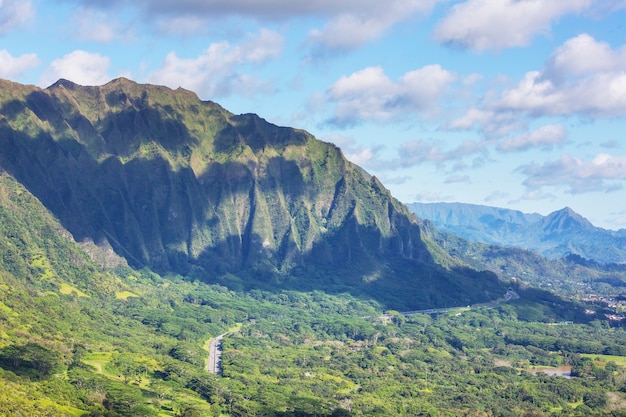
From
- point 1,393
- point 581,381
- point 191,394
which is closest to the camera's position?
point 1,393

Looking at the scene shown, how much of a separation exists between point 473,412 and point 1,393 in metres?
86.8

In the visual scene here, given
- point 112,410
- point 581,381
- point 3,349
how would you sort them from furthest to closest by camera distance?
point 581,381, point 3,349, point 112,410

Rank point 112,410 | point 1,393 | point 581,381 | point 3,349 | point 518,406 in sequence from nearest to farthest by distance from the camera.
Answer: point 1,393 < point 112,410 < point 3,349 < point 518,406 < point 581,381

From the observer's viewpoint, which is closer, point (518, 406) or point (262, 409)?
point (262, 409)

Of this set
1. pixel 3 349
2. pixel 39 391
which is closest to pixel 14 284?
pixel 3 349

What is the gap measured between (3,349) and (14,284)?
5689 centimetres

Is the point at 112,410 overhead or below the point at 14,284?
below

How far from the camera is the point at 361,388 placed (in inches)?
6914

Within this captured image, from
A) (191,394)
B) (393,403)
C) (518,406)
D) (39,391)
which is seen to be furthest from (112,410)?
(518,406)

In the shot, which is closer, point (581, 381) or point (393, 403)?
point (393, 403)

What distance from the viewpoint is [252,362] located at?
7505 inches

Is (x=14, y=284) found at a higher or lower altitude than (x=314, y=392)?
higher

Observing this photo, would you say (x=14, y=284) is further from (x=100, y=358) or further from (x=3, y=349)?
→ (x=3, y=349)

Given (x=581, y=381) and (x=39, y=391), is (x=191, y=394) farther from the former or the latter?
(x=581, y=381)
